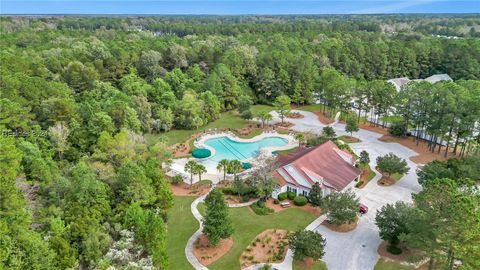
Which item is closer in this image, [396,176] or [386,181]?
[386,181]

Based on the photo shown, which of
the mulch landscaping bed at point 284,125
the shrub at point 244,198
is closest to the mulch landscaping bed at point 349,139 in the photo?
the mulch landscaping bed at point 284,125

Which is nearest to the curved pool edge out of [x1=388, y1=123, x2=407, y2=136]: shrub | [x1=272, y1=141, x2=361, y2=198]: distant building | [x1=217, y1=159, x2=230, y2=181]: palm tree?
[x1=217, y1=159, x2=230, y2=181]: palm tree

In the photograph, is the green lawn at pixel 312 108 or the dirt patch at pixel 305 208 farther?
the green lawn at pixel 312 108

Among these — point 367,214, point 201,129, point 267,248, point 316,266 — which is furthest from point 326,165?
point 201,129

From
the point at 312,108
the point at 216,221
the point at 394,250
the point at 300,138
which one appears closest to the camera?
the point at 216,221

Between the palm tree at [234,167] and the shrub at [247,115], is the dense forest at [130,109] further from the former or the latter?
the palm tree at [234,167]

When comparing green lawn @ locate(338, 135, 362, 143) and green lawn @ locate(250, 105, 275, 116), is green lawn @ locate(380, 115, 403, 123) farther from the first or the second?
green lawn @ locate(250, 105, 275, 116)

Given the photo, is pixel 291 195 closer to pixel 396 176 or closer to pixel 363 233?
pixel 363 233
